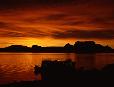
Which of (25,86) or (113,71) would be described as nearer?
(113,71)

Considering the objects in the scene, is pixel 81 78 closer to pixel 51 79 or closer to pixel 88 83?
pixel 88 83

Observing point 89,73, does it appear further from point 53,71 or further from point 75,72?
point 53,71

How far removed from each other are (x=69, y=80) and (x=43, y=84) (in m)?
3.30

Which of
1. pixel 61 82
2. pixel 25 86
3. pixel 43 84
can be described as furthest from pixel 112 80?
pixel 25 86

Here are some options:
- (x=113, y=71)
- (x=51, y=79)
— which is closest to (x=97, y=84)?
(x=113, y=71)

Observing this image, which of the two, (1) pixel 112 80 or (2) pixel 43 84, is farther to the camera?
(2) pixel 43 84

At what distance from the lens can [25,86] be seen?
40.3 m

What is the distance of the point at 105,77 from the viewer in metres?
32.5

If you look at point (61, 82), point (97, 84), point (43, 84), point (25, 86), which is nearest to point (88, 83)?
point (97, 84)

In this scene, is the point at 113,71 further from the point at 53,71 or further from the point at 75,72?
the point at 53,71

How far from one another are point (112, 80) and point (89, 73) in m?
3.30

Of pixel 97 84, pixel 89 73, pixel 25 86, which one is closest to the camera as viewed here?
pixel 97 84

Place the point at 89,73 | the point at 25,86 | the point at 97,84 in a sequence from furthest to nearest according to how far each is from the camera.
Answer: the point at 25,86, the point at 89,73, the point at 97,84

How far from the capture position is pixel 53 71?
113 feet
